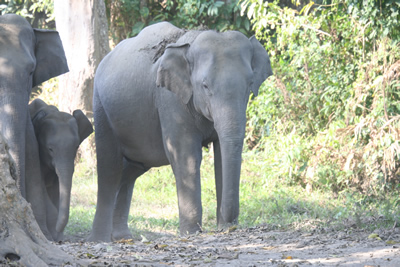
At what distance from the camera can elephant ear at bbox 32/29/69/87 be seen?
7703 mm

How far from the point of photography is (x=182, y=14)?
1431cm

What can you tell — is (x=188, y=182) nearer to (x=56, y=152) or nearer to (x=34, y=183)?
(x=56, y=152)

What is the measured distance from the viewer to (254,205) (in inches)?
352

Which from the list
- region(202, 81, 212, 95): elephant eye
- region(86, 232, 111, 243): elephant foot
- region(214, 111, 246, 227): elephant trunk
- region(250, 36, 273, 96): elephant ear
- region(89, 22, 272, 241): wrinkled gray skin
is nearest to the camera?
region(214, 111, 246, 227): elephant trunk

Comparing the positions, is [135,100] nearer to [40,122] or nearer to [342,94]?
[40,122]

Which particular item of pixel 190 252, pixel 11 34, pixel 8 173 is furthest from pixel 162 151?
pixel 8 173

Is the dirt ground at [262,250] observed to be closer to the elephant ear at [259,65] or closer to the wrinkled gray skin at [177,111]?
the wrinkled gray skin at [177,111]

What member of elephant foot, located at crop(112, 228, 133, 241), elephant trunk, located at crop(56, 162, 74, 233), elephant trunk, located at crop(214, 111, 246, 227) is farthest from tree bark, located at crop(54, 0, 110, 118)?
elephant trunk, located at crop(214, 111, 246, 227)

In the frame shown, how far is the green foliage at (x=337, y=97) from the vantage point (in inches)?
342

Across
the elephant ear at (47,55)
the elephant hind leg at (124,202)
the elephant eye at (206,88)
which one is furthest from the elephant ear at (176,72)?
the elephant hind leg at (124,202)

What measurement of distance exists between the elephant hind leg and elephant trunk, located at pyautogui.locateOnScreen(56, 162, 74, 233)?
138cm

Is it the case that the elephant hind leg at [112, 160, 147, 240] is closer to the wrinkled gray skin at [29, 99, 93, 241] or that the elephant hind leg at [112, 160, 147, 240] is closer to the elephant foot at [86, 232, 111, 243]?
the elephant foot at [86, 232, 111, 243]

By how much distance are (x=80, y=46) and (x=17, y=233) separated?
8.91 m

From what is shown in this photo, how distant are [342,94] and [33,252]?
21.8ft
